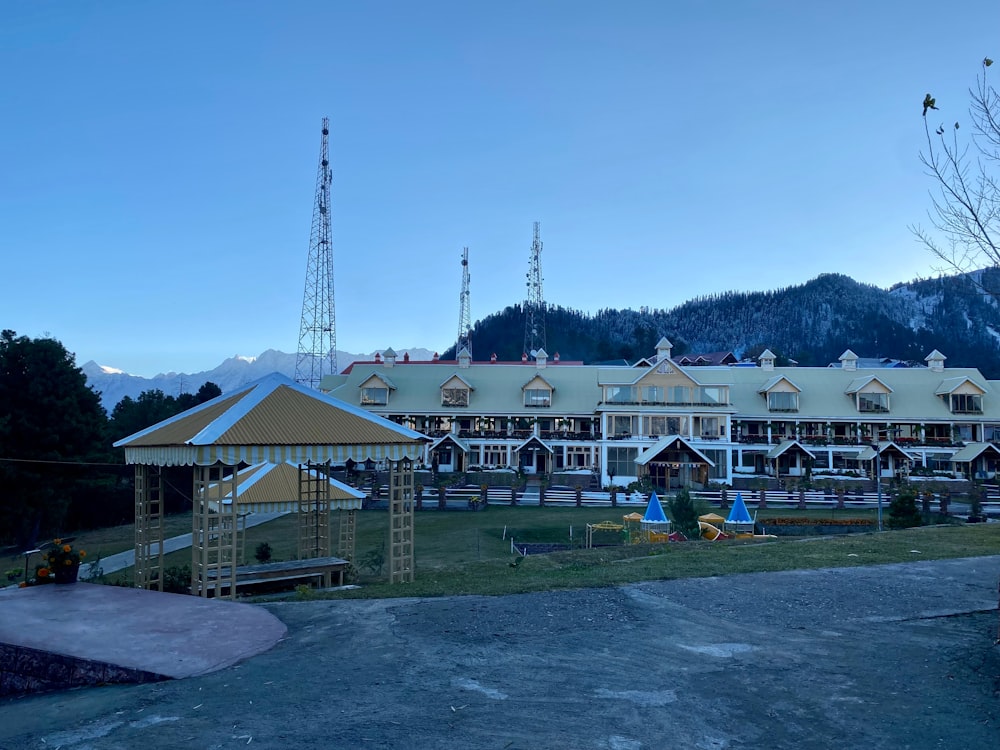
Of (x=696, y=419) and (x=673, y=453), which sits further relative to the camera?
(x=696, y=419)

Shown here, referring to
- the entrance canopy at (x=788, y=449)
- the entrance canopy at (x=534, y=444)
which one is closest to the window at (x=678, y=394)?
the entrance canopy at (x=788, y=449)

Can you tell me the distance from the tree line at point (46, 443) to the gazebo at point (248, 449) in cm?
2226

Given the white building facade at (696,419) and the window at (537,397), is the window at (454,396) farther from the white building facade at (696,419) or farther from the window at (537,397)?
the window at (537,397)

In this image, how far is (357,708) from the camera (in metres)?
6.16

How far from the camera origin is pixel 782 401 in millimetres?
52500

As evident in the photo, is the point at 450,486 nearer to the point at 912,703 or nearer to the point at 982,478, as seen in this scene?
the point at 982,478

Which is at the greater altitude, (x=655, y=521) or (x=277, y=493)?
(x=277, y=493)

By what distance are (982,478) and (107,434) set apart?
54171 millimetres

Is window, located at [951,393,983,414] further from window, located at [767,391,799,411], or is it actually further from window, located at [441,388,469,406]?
window, located at [441,388,469,406]

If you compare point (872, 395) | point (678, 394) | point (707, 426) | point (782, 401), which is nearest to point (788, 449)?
point (707, 426)

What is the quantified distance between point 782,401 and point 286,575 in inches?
1794

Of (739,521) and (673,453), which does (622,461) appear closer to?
(673,453)

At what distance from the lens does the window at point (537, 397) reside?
5431cm

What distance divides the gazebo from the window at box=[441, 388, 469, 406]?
3802 centimetres
